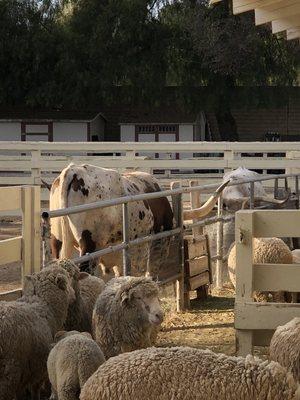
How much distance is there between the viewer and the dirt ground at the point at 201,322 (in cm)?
838

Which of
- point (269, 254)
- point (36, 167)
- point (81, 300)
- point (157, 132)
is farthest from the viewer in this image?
point (157, 132)

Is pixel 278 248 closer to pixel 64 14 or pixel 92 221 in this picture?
pixel 92 221

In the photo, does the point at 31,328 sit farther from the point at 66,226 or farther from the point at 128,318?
the point at 66,226

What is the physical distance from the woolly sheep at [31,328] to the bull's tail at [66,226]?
3.29m

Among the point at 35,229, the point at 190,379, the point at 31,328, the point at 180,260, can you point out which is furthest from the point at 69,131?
the point at 190,379

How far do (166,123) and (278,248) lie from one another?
27.0m

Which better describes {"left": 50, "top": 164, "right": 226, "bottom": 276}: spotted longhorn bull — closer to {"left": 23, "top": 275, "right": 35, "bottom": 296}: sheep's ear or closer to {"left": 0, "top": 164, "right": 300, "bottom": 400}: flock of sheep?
{"left": 0, "top": 164, "right": 300, "bottom": 400}: flock of sheep

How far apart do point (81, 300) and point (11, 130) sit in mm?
30010

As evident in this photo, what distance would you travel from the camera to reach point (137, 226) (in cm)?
1053

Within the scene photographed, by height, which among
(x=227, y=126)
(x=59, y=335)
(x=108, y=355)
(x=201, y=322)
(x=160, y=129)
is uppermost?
(x=227, y=126)

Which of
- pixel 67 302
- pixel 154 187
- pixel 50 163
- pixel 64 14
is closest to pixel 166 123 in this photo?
pixel 64 14

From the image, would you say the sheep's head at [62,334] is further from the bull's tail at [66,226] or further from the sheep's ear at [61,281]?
the bull's tail at [66,226]

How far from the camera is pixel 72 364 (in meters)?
5.33

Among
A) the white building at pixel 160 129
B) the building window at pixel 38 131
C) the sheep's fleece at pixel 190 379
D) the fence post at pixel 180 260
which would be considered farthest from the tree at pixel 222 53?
the sheep's fleece at pixel 190 379
